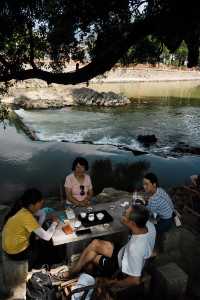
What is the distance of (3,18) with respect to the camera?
27.4 ft

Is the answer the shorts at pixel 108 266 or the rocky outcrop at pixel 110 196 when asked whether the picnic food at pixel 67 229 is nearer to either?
the shorts at pixel 108 266

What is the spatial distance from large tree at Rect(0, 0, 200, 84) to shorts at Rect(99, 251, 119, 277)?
5502 millimetres

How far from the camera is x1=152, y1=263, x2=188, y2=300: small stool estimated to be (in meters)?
5.12

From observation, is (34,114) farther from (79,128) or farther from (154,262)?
(154,262)

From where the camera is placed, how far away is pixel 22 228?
5.04m

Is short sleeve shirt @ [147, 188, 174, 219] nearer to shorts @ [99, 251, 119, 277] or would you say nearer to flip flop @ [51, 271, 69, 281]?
shorts @ [99, 251, 119, 277]

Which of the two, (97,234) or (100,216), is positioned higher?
(100,216)

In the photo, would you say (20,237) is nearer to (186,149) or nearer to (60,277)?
(60,277)

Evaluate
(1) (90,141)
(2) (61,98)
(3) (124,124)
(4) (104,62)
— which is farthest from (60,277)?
(2) (61,98)

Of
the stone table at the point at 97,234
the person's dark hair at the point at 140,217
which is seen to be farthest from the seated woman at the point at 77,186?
the person's dark hair at the point at 140,217

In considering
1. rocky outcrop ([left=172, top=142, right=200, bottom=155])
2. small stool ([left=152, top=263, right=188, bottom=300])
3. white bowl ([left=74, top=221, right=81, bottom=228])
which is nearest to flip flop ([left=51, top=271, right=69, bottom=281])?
white bowl ([left=74, top=221, right=81, bottom=228])

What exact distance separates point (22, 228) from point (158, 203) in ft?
8.41

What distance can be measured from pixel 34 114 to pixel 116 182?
62.8ft

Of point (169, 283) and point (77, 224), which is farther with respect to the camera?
point (77, 224)
